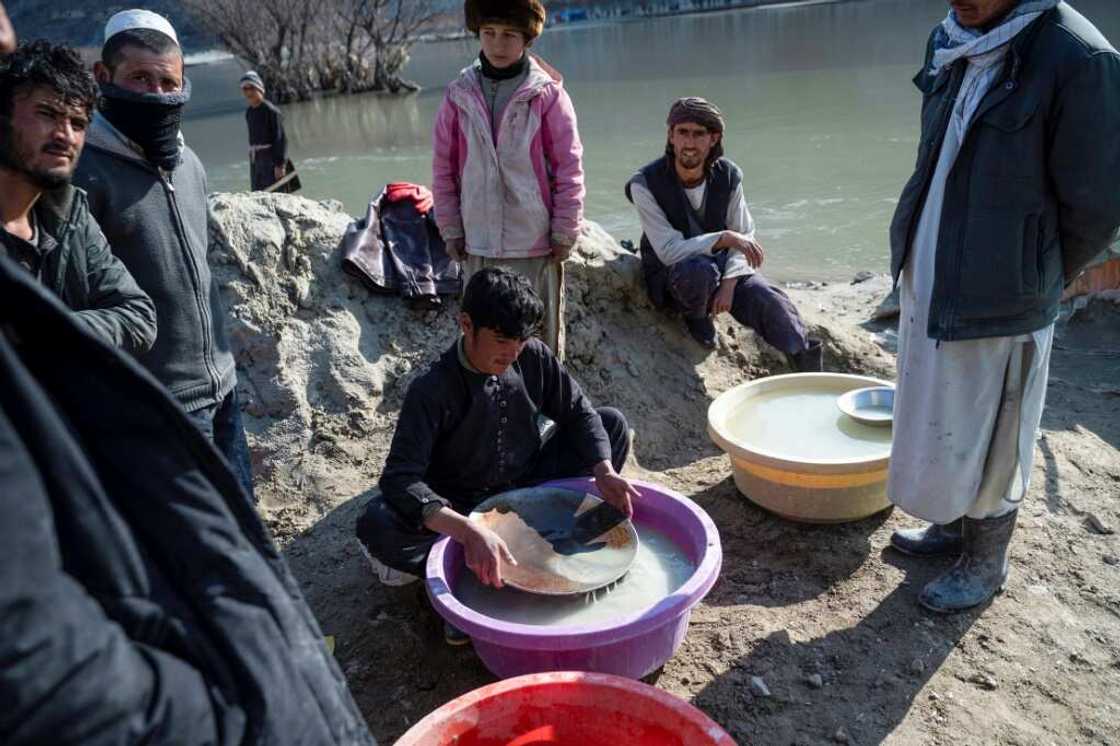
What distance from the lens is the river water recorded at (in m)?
9.92

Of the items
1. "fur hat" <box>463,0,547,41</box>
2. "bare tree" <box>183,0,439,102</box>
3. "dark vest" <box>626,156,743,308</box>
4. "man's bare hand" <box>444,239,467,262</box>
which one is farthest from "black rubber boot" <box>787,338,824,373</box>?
"bare tree" <box>183,0,439,102</box>

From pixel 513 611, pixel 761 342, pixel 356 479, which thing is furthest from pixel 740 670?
pixel 761 342

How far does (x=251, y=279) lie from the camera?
149 inches

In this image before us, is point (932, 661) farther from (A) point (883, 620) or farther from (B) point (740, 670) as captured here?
(B) point (740, 670)

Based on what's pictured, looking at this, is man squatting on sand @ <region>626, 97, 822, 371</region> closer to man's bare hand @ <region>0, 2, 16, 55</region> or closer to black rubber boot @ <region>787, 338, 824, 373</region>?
black rubber boot @ <region>787, 338, 824, 373</region>

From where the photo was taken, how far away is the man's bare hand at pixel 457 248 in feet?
11.6

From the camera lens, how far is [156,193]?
230 centimetres

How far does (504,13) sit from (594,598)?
208 cm

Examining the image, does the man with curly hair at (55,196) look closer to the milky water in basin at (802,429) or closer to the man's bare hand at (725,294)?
the milky water in basin at (802,429)

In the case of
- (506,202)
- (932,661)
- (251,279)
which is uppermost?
(506,202)

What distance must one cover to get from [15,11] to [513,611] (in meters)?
61.5

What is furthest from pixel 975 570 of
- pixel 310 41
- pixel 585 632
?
pixel 310 41

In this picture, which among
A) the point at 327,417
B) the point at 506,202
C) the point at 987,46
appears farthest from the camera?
the point at 327,417

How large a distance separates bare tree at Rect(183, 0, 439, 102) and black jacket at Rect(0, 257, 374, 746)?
27.5 meters
